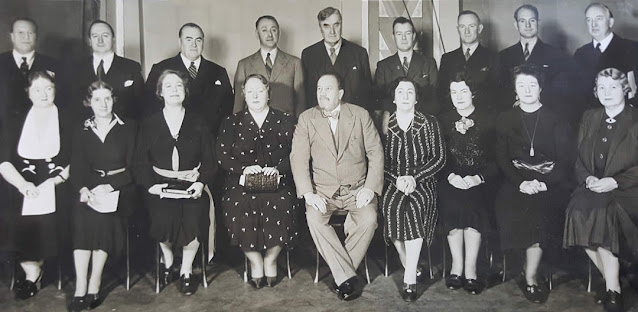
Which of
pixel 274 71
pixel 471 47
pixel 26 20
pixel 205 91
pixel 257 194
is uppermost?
pixel 26 20

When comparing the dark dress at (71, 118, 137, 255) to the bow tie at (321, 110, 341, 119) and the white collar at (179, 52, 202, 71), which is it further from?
the bow tie at (321, 110, 341, 119)

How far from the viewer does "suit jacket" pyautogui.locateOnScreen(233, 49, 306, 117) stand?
10.5 feet

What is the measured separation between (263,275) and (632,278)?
182cm

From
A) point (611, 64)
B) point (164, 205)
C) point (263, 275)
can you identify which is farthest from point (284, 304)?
point (611, 64)

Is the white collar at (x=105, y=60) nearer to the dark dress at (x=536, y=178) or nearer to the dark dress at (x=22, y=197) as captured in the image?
the dark dress at (x=22, y=197)

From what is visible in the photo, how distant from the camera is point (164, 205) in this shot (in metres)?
3.13

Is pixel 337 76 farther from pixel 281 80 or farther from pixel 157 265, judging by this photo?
pixel 157 265

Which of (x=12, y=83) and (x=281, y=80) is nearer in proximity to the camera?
(x=12, y=83)

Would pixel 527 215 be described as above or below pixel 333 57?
below

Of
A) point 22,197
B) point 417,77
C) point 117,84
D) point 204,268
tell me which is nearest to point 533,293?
point 417,77

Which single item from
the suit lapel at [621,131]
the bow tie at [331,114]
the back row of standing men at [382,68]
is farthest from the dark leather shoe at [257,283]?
the suit lapel at [621,131]

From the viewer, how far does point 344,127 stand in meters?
3.20

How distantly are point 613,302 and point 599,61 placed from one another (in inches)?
46.0

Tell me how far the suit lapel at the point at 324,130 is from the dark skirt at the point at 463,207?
1.89ft
